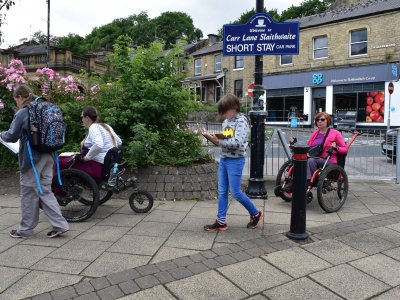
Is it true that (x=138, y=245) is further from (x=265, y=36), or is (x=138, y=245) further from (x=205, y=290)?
(x=265, y=36)

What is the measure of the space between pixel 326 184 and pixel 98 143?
3172 mm

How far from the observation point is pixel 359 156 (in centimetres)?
817

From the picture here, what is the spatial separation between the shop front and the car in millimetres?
15196

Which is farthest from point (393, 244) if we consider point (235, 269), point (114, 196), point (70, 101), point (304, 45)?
point (304, 45)

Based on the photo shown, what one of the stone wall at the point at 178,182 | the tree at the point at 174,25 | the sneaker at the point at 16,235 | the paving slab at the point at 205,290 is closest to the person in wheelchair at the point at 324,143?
the stone wall at the point at 178,182

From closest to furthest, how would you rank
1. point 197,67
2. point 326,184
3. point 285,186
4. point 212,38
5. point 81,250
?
point 81,250 < point 326,184 < point 285,186 < point 197,67 < point 212,38

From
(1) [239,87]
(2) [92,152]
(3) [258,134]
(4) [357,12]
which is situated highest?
(4) [357,12]

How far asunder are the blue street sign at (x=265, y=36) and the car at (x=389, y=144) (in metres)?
3.48

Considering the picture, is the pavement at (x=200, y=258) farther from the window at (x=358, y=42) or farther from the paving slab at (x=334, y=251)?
the window at (x=358, y=42)

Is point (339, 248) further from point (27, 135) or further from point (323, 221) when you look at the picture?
point (27, 135)

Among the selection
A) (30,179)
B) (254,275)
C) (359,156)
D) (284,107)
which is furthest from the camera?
(284,107)

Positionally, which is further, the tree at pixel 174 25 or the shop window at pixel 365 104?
the tree at pixel 174 25

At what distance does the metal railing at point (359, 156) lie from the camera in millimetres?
7398

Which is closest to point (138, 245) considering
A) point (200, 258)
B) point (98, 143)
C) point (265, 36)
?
point (200, 258)
